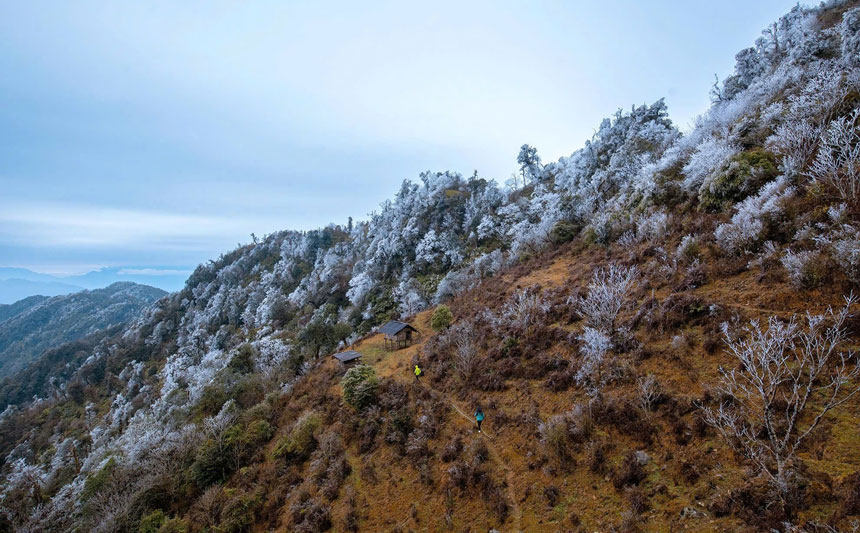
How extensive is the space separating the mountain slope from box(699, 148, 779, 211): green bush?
0.14 metres

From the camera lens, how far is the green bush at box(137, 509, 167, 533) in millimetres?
18578

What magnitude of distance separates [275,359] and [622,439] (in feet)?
128

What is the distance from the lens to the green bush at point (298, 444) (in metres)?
21.6

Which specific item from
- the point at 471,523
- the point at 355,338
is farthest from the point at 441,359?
the point at 355,338

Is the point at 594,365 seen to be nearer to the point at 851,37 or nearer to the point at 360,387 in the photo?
the point at 360,387

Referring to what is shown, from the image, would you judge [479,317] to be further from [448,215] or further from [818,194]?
[448,215]

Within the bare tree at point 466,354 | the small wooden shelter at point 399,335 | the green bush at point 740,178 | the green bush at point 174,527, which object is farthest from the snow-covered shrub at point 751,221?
the green bush at point 174,527

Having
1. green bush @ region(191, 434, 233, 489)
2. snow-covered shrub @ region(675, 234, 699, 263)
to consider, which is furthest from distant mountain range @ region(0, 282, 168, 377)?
snow-covered shrub @ region(675, 234, 699, 263)

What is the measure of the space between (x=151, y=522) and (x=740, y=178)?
43.4m

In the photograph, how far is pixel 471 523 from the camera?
13.1m

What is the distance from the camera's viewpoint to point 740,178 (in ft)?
76.2

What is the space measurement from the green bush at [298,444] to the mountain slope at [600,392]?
0.13 m

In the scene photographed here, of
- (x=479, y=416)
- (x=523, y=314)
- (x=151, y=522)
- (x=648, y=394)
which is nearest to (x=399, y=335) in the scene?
(x=523, y=314)

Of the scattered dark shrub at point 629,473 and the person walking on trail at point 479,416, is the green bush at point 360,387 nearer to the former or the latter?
the person walking on trail at point 479,416
